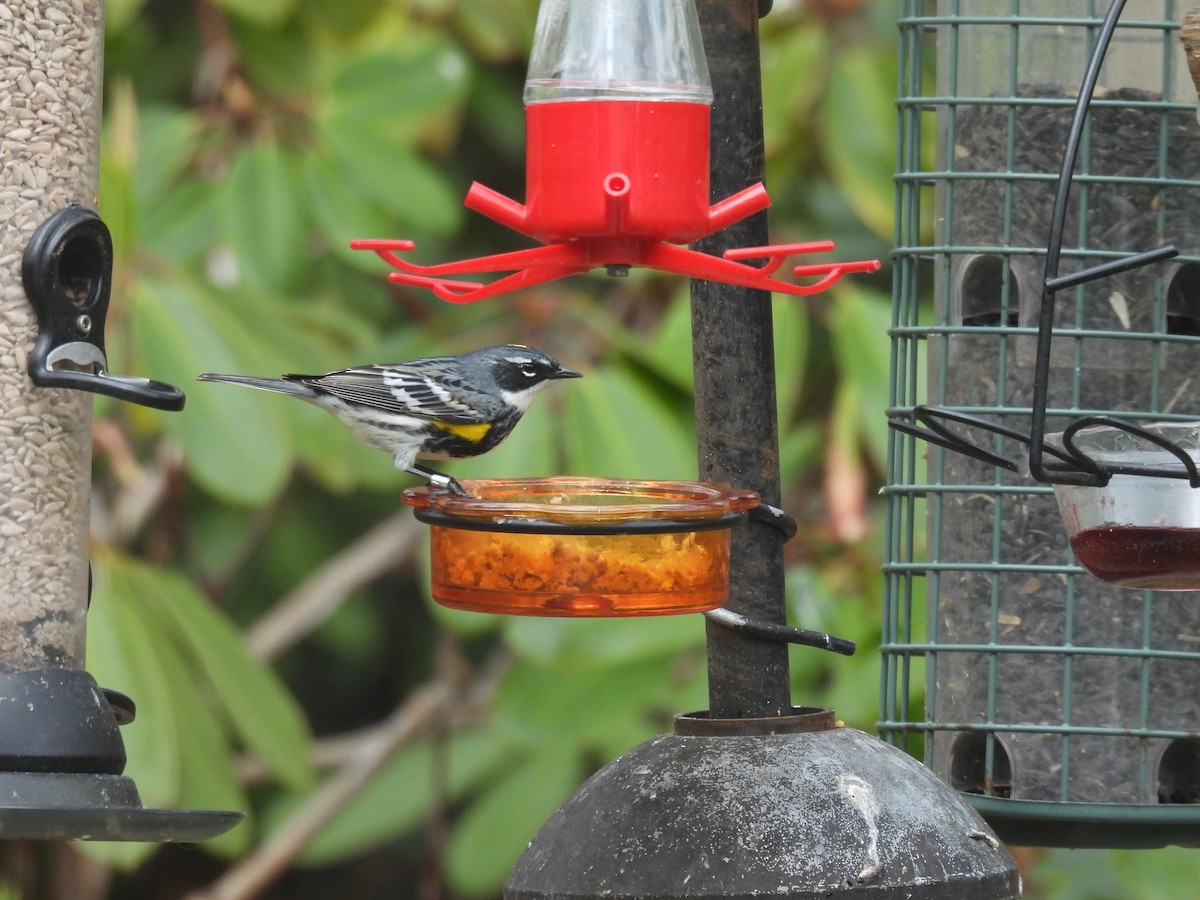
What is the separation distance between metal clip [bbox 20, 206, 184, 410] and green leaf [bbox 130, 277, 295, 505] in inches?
53.9

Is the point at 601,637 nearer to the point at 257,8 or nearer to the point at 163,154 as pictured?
the point at 163,154

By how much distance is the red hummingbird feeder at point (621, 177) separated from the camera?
3395 millimetres

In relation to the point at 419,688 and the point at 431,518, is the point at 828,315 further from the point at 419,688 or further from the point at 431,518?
the point at 431,518

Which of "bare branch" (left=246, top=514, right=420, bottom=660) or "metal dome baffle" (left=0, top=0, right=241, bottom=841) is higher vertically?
"metal dome baffle" (left=0, top=0, right=241, bottom=841)

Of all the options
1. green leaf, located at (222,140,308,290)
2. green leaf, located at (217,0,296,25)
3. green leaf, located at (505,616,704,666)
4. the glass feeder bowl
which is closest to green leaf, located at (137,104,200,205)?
green leaf, located at (222,140,308,290)

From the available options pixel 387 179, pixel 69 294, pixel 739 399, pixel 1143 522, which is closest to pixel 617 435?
pixel 387 179

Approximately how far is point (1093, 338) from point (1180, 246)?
0.32m

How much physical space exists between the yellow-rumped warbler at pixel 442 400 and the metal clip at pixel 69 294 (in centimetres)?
104

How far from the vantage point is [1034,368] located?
439cm

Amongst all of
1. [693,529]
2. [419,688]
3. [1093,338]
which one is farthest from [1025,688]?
[419,688]

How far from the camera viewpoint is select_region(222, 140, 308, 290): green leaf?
601 centimetres

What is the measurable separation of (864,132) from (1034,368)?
2.21m

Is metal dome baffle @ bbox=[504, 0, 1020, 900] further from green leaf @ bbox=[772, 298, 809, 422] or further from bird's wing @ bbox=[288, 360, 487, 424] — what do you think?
green leaf @ bbox=[772, 298, 809, 422]

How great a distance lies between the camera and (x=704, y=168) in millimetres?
3514
